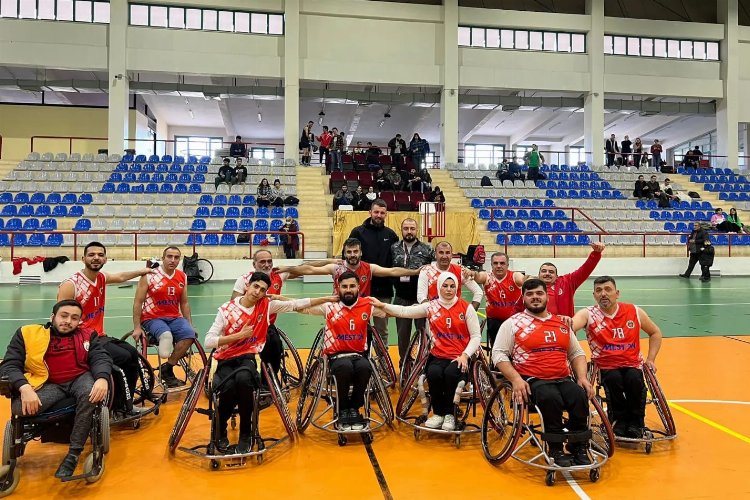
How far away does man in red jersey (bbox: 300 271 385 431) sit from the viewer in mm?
4000

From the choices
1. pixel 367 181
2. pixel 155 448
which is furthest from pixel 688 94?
pixel 155 448

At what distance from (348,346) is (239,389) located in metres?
0.91

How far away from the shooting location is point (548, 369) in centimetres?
360

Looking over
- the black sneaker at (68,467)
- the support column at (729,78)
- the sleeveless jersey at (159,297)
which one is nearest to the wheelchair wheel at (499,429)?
the black sneaker at (68,467)

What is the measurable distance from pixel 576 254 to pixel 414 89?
36.7 feet

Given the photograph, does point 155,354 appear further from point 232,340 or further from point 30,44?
point 30,44

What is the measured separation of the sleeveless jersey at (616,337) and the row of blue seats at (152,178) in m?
17.8

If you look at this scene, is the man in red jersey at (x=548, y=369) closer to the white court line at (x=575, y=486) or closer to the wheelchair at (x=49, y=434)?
the white court line at (x=575, y=486)

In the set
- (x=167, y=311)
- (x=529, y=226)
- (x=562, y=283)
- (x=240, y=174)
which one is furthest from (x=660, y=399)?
(x=240, y=174)

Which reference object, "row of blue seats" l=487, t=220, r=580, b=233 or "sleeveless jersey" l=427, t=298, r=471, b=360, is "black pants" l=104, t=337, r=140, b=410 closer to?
"sleeveless jersey" l=427, t=298, r=471, b=360

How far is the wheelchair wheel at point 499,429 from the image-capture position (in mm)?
3390

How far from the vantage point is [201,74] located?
69.5 feet

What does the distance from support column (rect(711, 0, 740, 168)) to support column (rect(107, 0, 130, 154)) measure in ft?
81.4

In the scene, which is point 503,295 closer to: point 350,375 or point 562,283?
point 562,283
